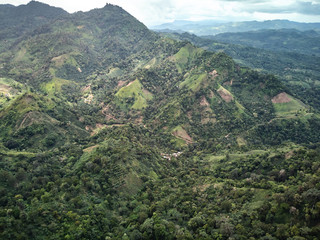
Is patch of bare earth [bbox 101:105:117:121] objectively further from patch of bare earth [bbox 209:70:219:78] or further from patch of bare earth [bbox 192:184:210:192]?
patch of bare earth [bbox 192:184:210:192]

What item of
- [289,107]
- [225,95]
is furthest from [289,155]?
[289,107]

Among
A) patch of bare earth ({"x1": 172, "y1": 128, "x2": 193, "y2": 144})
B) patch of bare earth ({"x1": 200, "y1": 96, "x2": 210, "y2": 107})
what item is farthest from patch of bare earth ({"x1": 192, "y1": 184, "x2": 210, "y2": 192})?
patch of bare earth ({"x1": 200, "y1": 96, "x2": 210, "y2": 107})

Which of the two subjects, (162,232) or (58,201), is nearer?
(162,232)

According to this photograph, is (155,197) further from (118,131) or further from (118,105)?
(118,105)

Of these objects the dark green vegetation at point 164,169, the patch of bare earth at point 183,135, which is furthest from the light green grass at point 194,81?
the patch of bare earth at point 183,135

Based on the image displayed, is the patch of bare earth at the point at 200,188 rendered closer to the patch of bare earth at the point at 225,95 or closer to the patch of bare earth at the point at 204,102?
the patch of bare earth at the point at 204,102

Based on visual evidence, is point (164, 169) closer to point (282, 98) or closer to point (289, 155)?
point (289, 155)

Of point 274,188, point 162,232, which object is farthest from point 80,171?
point 274,188
